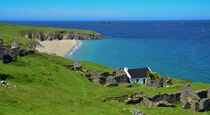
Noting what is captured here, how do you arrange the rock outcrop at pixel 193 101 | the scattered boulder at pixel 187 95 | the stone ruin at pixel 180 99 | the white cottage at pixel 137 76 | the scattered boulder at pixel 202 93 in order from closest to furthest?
1. the stone ruin at pixel 180 99
2. the rock outcrop at pixel 193 101
3. the scattered boulder at pixel 187 95
4. the scattered boulder at pixel 202 93
5. the white cottage at pixel 137 76

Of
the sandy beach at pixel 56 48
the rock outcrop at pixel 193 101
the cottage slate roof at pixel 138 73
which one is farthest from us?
the sandy beach at pixel 56 48

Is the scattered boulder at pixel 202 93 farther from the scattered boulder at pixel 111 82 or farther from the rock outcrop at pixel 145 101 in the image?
the scattered boulder at pixel 111 82

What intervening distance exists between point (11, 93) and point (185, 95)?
2257 cm

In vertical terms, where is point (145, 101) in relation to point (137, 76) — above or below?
above

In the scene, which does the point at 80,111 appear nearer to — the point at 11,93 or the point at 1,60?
the point at 11,93

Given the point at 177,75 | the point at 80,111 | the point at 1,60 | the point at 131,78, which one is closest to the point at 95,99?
the point at 80,111

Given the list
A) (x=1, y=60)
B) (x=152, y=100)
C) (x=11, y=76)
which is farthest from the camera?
(x=1, y=60)

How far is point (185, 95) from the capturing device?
1168 inches

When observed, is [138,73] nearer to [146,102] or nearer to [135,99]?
[135,99]

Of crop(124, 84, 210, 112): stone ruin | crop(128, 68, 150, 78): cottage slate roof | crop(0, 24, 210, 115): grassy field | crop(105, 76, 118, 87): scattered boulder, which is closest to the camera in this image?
crop(0, 24, 210, 115): grassy field

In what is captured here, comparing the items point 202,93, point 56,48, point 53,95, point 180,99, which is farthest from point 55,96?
point 56,48

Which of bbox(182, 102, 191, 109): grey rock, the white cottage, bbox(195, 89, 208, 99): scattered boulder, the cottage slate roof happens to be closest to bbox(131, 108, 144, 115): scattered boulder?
bbox(182, 102, 191, 109): grey rock

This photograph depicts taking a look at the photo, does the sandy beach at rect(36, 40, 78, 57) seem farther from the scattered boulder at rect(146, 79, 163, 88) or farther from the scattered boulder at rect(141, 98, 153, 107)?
the scattered boulder at rect(141, 98, 153, 107)

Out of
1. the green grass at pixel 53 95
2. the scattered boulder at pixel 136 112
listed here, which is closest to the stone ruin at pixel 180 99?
the green grass at pixel 53 95
